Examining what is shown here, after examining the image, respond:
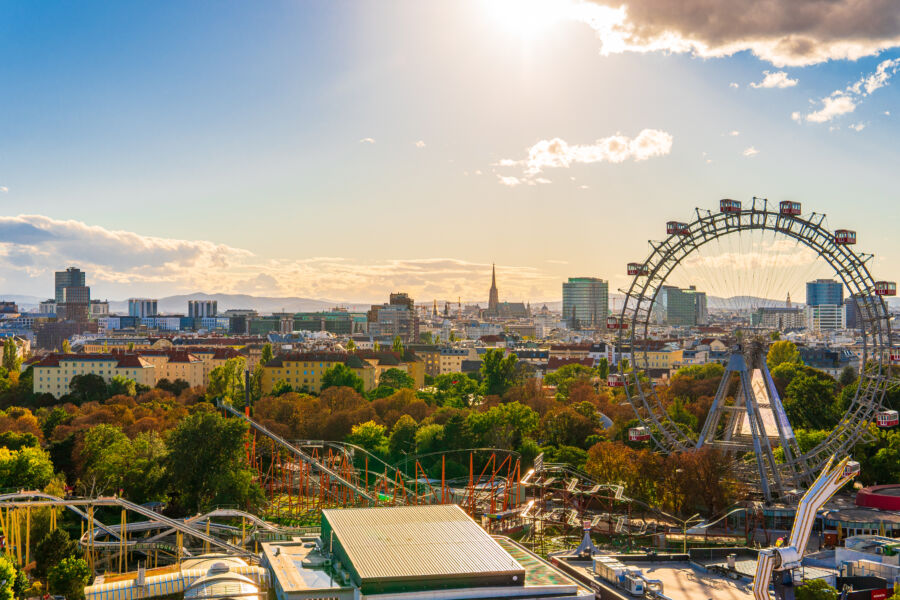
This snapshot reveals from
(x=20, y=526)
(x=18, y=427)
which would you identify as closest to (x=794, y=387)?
(x=20, y=526)

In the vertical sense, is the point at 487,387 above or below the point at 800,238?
below

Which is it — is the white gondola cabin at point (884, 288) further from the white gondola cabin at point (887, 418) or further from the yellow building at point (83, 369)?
the yellow building at point (83, 369)

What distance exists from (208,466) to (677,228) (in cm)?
3399

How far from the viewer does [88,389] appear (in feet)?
331

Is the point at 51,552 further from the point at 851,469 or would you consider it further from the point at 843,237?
the point at 843,237

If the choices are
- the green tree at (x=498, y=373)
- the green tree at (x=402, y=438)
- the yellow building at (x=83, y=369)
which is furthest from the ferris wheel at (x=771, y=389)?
the yellow building at (x=83, y=369)

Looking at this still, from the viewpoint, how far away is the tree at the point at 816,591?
105 ft

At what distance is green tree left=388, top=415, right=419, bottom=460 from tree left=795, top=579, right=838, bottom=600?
4443cm

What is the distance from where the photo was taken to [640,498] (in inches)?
2147

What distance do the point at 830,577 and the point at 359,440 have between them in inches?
1833

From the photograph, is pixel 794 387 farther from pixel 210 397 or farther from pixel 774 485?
pixel 210 397

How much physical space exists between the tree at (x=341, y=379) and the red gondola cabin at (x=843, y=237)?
6423cm

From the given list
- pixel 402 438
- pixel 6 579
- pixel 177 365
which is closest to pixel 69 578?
pixel 6 579

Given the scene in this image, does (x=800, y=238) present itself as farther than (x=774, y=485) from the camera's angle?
Yes
